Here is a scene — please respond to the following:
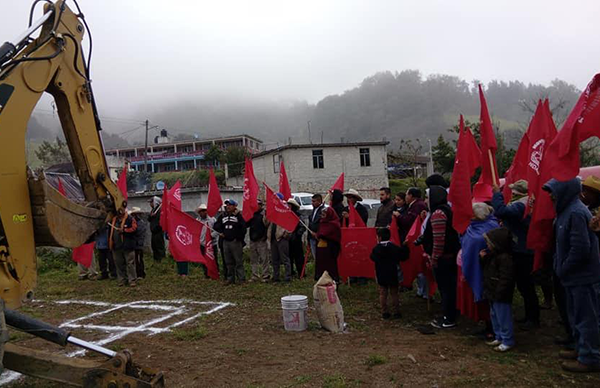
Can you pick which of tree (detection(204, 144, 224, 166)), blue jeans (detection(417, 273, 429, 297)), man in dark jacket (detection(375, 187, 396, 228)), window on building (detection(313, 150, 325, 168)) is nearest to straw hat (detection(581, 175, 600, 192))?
blue jeans (detection(417, 273, 429, 297))

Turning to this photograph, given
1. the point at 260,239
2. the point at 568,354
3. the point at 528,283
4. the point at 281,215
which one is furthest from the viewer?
the point at 260,239

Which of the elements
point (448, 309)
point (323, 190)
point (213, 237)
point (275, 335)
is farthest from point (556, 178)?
point (323, 190)

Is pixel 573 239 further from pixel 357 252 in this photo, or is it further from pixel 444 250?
pixel 357 252

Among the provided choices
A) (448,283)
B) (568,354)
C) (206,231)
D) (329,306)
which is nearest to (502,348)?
(568,354)

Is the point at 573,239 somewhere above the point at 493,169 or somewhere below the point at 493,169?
below

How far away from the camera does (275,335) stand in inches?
246

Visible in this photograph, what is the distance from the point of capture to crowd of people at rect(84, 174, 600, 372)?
14.7ft

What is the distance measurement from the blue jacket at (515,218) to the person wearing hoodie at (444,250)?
2.30ft

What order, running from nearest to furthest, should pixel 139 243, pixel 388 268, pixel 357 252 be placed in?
1. pixel 388 268
2. pixel 357 252
3. pixel 139 243

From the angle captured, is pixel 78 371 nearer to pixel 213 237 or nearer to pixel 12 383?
pixel 12 383

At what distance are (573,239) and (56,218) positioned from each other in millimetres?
4953

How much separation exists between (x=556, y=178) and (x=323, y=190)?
121ft

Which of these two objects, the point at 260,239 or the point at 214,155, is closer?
the point at 260,239

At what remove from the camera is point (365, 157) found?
4206 cm
